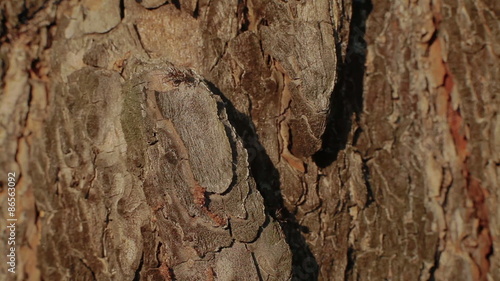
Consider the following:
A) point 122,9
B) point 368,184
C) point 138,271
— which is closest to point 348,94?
point 368,184

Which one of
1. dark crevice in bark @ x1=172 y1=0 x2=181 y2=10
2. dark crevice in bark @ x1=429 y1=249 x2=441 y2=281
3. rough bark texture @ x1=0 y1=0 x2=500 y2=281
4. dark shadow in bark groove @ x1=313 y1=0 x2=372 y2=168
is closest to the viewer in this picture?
rough bark texture @ x1=0 y1=0 x2=500 y2=281

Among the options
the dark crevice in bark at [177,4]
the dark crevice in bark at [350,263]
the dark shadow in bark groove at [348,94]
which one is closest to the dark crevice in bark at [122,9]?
the dark crevice in bark at [177,4]

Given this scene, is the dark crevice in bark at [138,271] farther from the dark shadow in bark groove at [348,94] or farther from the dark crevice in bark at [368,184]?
the dark crevice in bark at [368,184]

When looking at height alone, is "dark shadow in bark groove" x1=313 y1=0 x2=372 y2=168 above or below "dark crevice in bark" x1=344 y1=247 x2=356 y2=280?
above

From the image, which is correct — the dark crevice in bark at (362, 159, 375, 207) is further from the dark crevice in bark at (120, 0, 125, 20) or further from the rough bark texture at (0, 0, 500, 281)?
the dark crevice in bark at (120, 0, 125, 20)

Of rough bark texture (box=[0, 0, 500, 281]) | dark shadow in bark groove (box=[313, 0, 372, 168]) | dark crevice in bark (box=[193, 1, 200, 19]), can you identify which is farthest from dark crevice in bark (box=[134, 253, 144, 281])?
dark crevice in bark (box=[193, 1, 200, 19])

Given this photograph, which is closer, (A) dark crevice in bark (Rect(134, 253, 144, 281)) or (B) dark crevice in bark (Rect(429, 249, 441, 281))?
(A) dark crevice in bark (Rect(134, 253, 144, 281))

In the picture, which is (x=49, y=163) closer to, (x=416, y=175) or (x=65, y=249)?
(x=65, y=249)

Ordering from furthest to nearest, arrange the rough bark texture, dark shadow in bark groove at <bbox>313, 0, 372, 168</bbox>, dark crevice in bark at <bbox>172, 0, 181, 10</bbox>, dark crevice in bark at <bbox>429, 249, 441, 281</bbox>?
dark crevice in bark at <bbox>429, 249, 441, 281</bbox>
dark shadow in bark groove at <bbox>313, 0, 372, 168</bbox>
dark crevice in bark at <bbox>172, 0, 181, 10</bbox>
the rough bark texture
